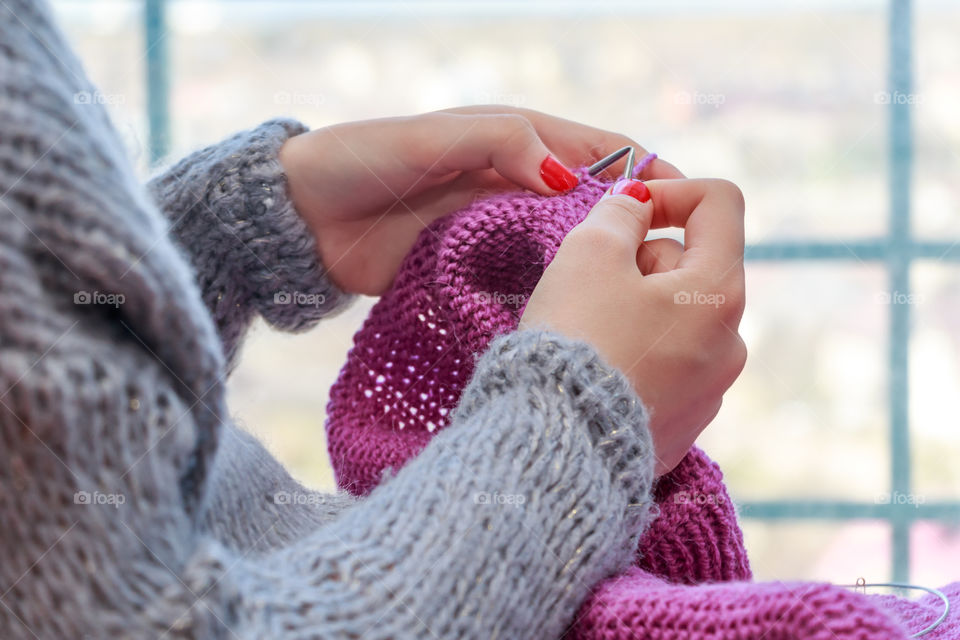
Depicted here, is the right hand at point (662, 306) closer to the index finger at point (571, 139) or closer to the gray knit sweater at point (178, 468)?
the gray knit sweater at point (178, 468)

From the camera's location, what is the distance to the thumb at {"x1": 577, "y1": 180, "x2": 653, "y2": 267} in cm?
52

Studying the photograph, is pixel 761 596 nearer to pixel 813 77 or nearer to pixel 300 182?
pixel 300 182

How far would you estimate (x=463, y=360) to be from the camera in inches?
24.8

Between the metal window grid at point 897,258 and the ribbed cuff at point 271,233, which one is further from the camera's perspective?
the metal window grid at point 897,258

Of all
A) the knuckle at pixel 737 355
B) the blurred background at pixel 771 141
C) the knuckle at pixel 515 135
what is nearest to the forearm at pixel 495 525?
the knuckle at pixel 737 355

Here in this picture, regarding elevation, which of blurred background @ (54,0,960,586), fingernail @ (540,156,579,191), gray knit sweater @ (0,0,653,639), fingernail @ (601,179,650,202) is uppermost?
blurred background @ (54,0,960,586)

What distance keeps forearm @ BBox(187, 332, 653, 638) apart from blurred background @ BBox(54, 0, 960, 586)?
1.14m

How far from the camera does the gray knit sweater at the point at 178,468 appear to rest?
1.02 ft

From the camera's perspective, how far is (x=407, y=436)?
633 mm

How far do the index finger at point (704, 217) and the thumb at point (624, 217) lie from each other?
0.04 feet

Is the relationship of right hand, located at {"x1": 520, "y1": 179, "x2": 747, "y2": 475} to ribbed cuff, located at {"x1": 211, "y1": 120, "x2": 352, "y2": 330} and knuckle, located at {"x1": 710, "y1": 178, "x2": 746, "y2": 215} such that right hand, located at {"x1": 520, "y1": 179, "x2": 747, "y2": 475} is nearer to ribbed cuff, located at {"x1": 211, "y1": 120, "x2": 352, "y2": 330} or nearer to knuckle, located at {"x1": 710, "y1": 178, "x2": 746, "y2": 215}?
knuckle, located at {"x1": 710, "y1": 178, "x2": 746, "y2": 215}

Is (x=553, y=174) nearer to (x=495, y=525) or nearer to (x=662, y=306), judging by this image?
(x=662, y=306)

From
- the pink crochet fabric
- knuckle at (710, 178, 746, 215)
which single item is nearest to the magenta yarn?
the pink crochet fabric

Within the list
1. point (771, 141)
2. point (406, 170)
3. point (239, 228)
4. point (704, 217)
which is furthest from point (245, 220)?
point (771, 141)
